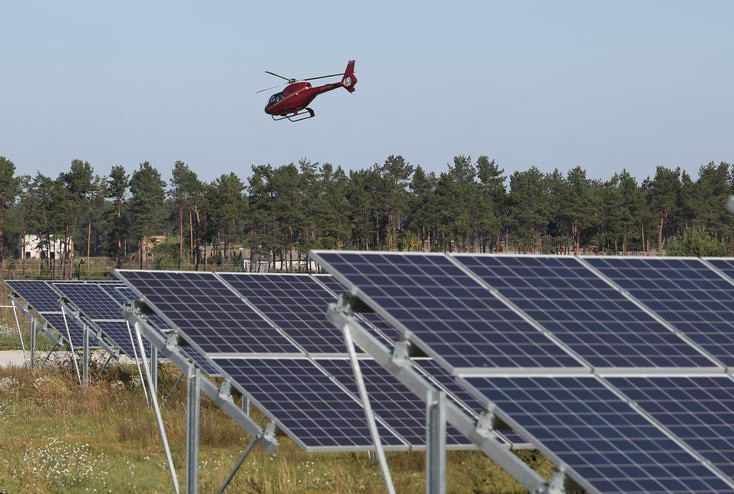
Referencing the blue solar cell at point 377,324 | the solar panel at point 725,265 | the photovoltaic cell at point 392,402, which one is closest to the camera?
the solar panel at point 725,265

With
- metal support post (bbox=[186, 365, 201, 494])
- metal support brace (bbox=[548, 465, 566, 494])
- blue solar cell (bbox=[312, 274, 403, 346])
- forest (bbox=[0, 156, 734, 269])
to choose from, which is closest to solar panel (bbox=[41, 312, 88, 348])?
blue solar cell (bbox=[312, 274, 403, 346])

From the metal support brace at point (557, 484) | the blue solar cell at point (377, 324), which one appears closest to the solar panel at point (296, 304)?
the blue solar cell at point (377, 324)

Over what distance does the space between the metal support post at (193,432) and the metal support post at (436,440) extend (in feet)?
18.1

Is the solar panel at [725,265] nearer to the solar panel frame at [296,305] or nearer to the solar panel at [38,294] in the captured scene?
the solar panel frame at [296,305]

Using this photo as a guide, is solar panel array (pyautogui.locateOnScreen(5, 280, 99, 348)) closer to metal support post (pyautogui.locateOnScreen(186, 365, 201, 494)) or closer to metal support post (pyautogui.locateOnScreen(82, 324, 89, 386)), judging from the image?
metal support post (pyautogui.locateOnScreen(82, 324, 89, 386))

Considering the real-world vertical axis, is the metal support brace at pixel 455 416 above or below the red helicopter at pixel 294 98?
below

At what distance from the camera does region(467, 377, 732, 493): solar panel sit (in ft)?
30.0

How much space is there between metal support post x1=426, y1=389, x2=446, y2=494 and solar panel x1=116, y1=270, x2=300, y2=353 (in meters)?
7.47

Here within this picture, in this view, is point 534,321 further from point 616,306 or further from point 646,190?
point 646,190

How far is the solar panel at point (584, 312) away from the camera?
10.9 m

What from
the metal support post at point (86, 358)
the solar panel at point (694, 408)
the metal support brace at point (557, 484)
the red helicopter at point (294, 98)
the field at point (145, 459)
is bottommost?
the field at point (145, 459)

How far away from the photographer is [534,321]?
11219mm

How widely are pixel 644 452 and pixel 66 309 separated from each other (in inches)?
1043

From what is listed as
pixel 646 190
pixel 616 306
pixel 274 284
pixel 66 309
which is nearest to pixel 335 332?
pixel 274 284
